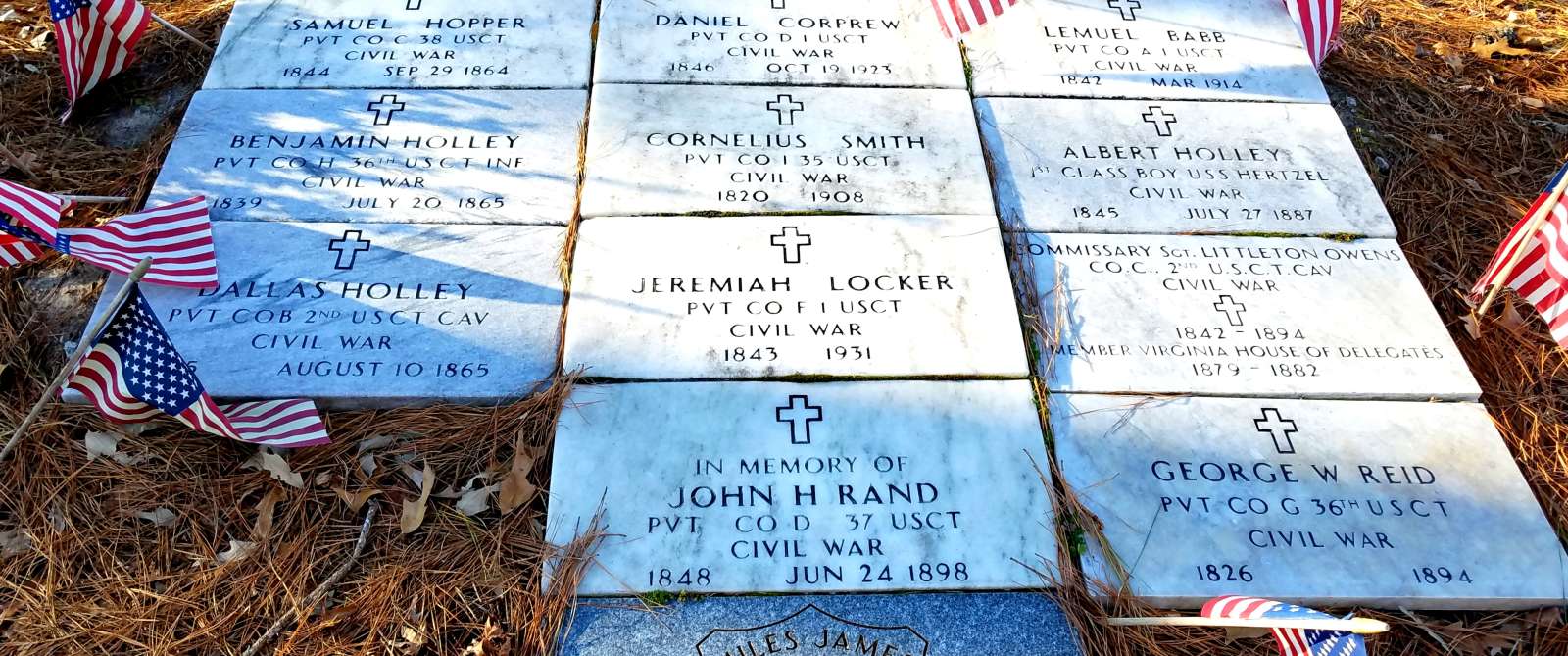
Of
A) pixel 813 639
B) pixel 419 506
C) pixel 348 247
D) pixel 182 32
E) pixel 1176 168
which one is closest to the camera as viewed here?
pixel 813 639

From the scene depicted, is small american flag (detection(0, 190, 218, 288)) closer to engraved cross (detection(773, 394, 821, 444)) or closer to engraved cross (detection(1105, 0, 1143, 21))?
engraved cross (detection(773, 394, 821, 444))

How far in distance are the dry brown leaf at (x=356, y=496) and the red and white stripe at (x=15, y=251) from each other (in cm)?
121

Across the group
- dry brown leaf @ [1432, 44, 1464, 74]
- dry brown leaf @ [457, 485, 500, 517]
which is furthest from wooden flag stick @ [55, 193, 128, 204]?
dry brown leaf @ [1432, 44, 1464, 74]

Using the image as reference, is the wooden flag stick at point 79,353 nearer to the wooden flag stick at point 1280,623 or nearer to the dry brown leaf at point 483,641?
the dry brown leaf at point 483,641

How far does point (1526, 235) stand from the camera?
307 cm

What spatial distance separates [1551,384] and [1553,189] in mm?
612

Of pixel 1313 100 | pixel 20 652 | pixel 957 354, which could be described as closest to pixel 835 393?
pixel 957 354

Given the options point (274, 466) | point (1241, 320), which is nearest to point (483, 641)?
point (274, 466)

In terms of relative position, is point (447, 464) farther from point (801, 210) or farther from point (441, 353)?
point (801, 210)

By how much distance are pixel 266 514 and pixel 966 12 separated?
9.52 feet

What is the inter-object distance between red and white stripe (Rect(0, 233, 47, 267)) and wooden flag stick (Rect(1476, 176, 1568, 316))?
14.3 ft

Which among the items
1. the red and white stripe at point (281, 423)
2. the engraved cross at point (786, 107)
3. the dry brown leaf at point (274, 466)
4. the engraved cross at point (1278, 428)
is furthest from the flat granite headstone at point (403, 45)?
the engraved cross at point (1278, 428)

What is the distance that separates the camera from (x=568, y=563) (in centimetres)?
255

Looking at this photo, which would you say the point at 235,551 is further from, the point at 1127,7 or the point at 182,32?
the point at 1127,7
